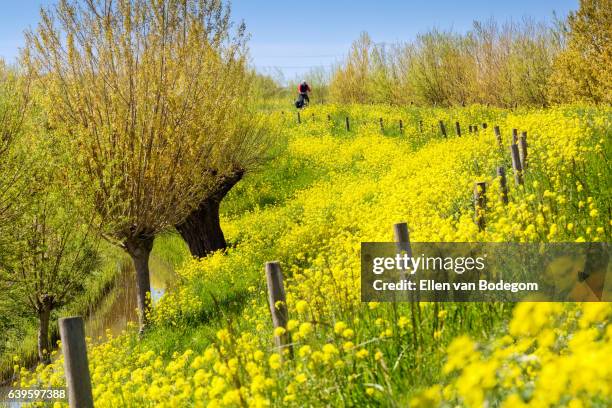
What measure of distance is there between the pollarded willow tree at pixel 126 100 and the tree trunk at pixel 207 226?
141 inches

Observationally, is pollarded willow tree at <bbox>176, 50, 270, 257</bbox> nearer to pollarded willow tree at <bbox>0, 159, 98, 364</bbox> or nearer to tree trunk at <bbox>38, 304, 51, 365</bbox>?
pollarded willow tree at <bbox>0, 159, 98, 364</bbox>

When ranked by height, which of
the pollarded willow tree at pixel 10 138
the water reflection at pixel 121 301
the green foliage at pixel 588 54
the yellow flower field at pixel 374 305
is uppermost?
the green foliage at pixel 588 54

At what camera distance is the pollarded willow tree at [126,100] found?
11406mm

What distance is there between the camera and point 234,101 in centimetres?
1301

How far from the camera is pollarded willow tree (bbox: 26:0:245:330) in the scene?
11.4 metres

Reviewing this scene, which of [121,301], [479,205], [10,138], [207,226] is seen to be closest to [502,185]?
[479,205]

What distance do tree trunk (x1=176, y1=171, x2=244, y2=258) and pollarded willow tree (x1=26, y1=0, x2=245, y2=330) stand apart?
11.7 feet

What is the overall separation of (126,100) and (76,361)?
23.1ft

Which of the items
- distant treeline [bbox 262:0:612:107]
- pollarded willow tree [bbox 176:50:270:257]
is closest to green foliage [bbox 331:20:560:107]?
distant treeline [bbox 262:0:612:107]

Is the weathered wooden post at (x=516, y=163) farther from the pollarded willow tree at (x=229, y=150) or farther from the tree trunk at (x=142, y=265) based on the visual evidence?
the tree trunk at (x=142, y=265)

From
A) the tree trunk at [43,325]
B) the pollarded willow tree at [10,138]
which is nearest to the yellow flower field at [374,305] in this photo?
the tree trunk at [43,325]

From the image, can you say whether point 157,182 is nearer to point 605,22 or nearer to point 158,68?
point 158,68

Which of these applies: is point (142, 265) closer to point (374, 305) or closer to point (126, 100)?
point (126, 100)

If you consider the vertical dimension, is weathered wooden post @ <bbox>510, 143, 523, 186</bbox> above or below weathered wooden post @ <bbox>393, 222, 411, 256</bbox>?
above
